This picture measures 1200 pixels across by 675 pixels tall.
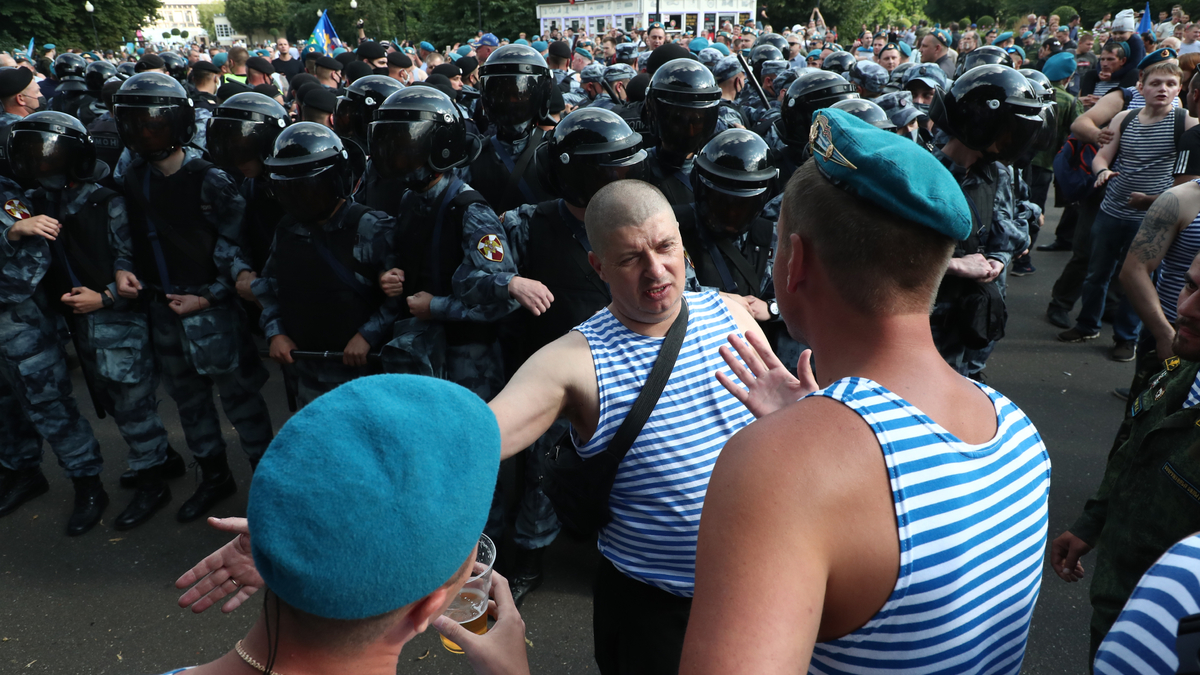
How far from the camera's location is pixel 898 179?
1079 millimetres

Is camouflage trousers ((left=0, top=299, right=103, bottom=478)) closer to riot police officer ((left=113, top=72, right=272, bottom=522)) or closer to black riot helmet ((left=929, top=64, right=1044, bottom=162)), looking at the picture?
riot police officer ((left=113, top=72, right=272, bottom=522))

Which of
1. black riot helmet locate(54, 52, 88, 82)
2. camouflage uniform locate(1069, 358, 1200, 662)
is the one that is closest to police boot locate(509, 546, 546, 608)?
camouflage uniform locate(1069, 358, 1200, 662)

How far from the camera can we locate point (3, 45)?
32719 millimetres

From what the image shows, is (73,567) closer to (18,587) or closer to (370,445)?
(18,587)

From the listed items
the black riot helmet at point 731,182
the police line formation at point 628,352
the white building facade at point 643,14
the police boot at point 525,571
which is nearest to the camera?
the police line formation at point 628,352

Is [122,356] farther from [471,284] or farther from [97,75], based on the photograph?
[97,75]

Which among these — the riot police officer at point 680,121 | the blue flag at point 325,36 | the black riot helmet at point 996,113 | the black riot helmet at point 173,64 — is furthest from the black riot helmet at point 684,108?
the blue flag at point 325,36

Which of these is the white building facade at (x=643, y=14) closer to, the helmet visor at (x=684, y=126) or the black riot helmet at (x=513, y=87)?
the black riot helmet at (x=513, y=87)

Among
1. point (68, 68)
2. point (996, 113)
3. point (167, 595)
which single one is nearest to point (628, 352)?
point (996, 113)

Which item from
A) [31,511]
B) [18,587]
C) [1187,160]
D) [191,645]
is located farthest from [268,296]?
[1187,160]

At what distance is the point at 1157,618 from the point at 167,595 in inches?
154

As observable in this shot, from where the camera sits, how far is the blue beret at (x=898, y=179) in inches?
42.5

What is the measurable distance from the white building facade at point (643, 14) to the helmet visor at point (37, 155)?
28.4 metres

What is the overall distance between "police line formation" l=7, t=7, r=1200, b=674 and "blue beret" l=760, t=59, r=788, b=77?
191cm
